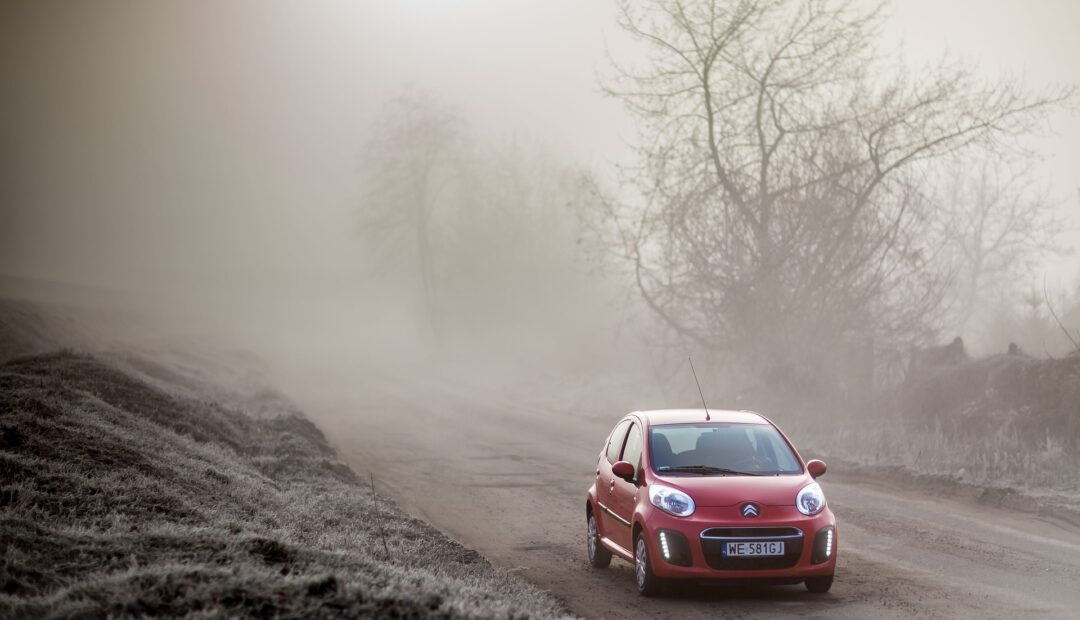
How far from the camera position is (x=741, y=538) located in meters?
8.36

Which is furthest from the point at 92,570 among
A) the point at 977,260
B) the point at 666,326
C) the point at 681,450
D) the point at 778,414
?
the point at 977,260

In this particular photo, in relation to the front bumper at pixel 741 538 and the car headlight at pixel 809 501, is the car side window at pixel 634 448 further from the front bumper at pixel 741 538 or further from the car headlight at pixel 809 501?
the car headlight at pixel 809 501

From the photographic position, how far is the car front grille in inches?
328

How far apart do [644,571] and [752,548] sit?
0.97 metres

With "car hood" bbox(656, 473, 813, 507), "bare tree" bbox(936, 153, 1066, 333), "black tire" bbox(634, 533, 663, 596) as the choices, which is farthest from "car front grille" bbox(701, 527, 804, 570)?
"bare tree" bbox(936, 153, 1066, 333)

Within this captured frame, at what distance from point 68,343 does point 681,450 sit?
3030 cm

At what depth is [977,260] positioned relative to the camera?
36844 millimetres

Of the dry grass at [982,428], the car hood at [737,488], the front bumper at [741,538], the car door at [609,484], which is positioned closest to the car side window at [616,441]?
the car door at [609,484]

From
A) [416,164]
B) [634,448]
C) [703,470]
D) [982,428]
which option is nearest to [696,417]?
[634,448]

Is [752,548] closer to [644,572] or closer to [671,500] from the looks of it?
[671,500]

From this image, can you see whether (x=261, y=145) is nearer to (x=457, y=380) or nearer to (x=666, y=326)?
(x=457, y=380)

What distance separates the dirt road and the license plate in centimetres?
42

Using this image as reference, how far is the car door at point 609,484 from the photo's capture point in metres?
9.88

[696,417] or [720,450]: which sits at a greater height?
[696,417]
